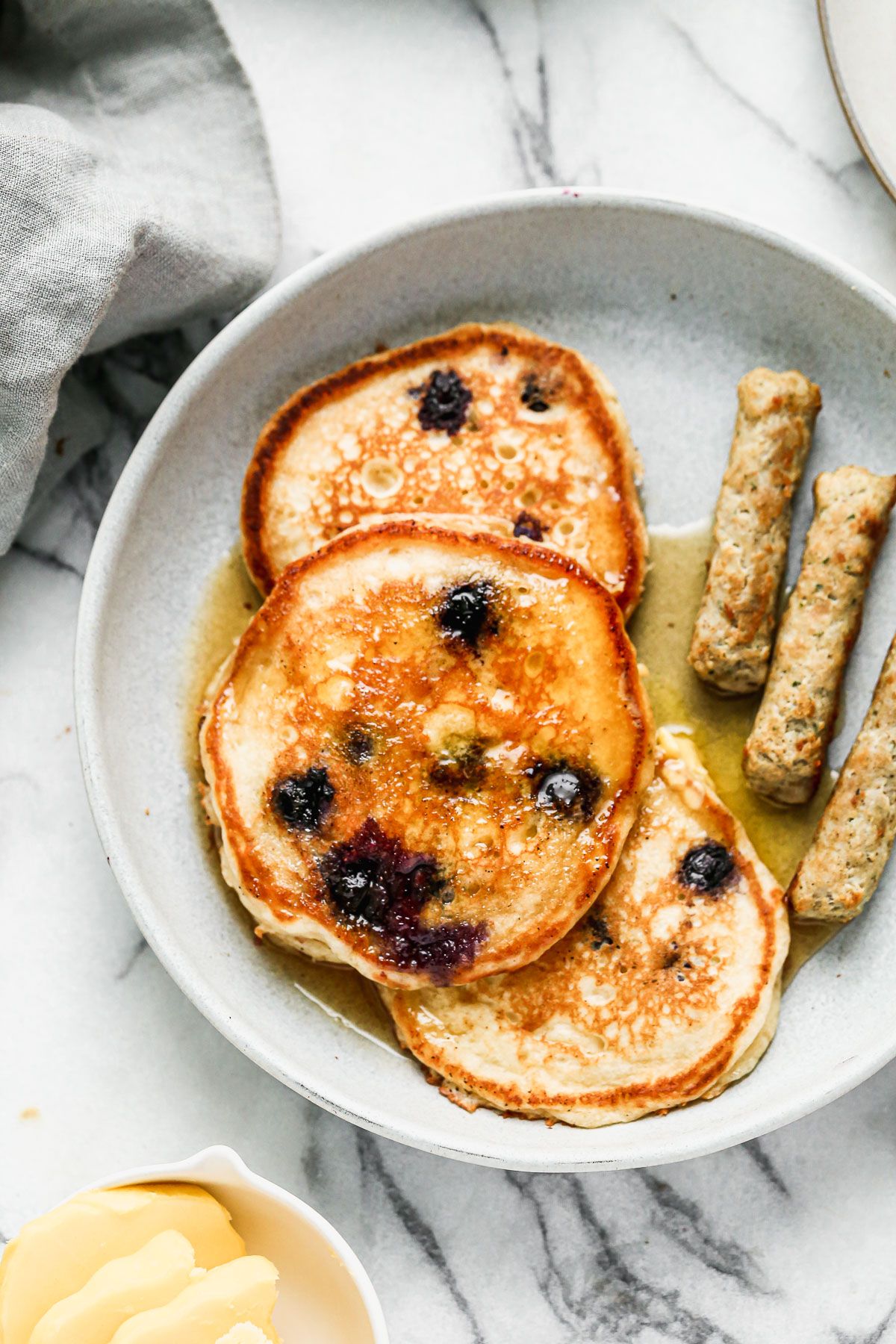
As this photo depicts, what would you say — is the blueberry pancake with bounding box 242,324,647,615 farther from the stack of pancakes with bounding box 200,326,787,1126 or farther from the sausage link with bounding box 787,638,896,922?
the sausage link with bounding box 787,638,896,922

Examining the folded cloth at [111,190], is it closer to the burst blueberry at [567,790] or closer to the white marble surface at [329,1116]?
the white marble surface at [329,1116]

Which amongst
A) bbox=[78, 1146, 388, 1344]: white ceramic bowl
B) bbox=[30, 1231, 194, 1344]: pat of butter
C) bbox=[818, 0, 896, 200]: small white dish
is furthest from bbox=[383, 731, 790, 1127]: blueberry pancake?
bbox=[818, 0, 896, 200]: small white dish

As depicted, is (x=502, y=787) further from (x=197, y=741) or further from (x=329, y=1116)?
(x=329, y=1116)

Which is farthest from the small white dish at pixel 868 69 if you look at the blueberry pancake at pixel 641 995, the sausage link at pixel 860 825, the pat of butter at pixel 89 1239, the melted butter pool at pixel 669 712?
the pat of butter at pixel 89 1239

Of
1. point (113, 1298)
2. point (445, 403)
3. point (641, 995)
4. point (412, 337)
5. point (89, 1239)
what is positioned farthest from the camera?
point (412, 337)

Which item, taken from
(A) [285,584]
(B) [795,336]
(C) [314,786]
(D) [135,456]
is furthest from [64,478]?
(B) [795,336]

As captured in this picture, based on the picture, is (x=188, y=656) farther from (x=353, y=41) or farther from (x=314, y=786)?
(x=353, y=41)

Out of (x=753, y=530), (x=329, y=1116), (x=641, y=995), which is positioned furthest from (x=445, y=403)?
(x=329, y=1116)
